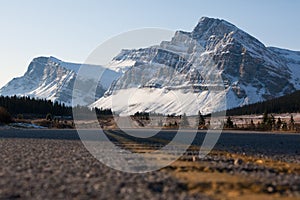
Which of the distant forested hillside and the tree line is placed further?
the distant forested hillside

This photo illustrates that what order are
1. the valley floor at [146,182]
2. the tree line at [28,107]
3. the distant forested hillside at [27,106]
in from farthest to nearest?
the distant forested hillside at [27,106] → the tree line at [28,107] → the valley floor at [146,182]

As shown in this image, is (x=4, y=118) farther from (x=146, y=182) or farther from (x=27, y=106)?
(x=146, y=182)

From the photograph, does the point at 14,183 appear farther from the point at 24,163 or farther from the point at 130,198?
the point at 24,163

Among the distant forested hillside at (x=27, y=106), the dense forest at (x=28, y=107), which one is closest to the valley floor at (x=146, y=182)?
the dense forest at (x=28, y=107)

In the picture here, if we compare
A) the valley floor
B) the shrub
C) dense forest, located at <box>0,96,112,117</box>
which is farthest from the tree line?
the valley floor

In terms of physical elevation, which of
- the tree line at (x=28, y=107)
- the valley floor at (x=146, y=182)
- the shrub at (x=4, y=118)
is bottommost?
the valley floor at (x=146, y=182)

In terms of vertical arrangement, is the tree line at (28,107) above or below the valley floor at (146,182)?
above

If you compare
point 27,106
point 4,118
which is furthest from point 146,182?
point 27,106

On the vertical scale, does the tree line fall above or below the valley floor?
above

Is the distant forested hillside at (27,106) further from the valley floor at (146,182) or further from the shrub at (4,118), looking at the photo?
the valley floor at (146,182)

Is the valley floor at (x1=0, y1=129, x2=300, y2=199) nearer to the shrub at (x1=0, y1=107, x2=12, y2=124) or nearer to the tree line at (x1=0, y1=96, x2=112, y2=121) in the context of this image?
the shrub at (x1=0, y1=107, x2=12, y2=124)

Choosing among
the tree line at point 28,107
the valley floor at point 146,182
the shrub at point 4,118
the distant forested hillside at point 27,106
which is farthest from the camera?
the distant forested hillside at point 27,106

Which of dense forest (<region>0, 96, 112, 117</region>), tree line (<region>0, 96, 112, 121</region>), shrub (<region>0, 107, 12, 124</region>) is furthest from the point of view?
dense forest (<region>0, 96, 112, 117</region>)

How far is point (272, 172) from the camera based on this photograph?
1616 centimetres
